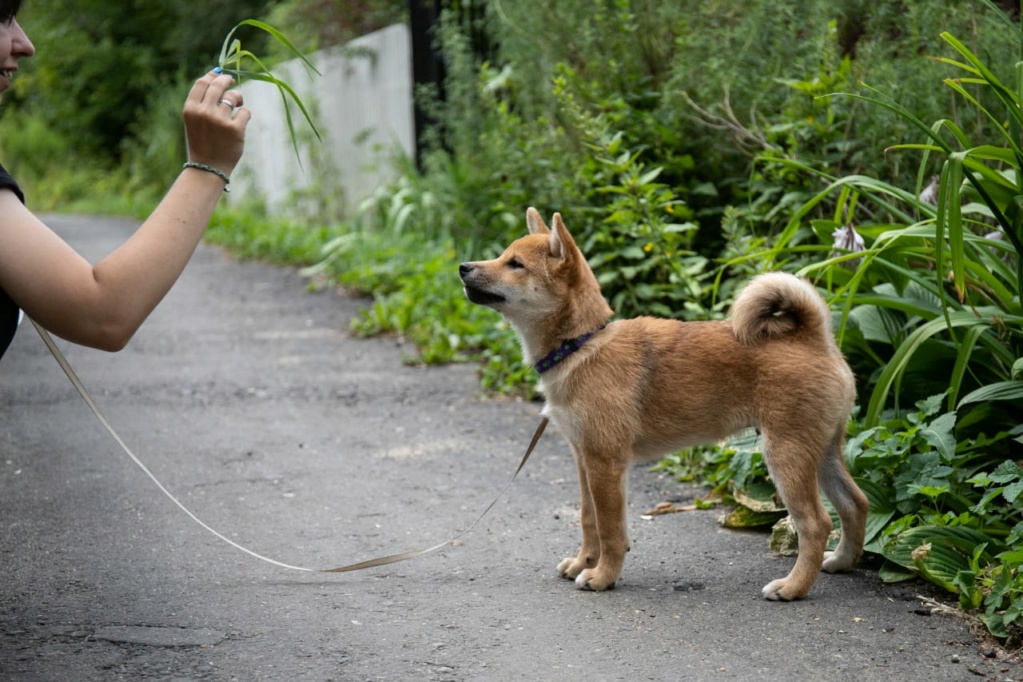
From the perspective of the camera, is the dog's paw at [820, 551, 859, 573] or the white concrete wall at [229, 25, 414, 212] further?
the white concrete wall at [229, 25, 414, 212]

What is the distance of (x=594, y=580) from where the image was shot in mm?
3695

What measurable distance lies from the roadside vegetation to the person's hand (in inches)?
84.2

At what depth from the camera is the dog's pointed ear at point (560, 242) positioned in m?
3.88

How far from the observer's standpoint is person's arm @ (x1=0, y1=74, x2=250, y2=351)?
2.36 meters

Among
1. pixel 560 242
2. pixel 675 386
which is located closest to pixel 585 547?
pixel 675 386

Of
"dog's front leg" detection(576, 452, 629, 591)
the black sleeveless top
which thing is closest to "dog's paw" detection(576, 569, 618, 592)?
"dog's front leg" detection(576, 452, 629, 591)

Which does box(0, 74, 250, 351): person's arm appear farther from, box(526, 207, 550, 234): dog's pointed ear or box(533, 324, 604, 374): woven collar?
box(526, 207, 550, 234): dog's pointed ear

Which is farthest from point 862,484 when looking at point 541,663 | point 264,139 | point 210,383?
point 264,139

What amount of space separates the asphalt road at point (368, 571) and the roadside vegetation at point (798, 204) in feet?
1.40

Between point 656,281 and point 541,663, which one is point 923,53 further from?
point 541,663

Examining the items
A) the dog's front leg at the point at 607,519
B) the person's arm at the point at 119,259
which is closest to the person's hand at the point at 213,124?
the person's arm at the point at 119,259

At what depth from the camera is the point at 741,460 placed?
172 inches

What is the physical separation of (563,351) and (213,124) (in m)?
1.71

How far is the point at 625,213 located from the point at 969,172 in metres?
2.32
